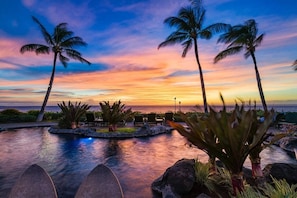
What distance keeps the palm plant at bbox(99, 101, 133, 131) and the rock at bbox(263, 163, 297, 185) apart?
10.0 meters

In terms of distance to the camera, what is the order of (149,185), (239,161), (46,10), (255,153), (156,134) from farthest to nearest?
(156,134) → (46,10) → (149,185) → (255,153) → (239,161)

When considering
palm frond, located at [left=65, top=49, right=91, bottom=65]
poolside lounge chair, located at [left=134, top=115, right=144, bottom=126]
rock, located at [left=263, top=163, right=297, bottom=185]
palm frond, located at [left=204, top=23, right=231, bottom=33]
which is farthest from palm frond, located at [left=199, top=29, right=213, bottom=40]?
rock, located at [left=263, top=163, right=297, bottom=185]

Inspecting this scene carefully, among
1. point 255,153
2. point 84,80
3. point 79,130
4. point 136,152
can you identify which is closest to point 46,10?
point 79,130

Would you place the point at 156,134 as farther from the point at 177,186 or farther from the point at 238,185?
the point at 238,185

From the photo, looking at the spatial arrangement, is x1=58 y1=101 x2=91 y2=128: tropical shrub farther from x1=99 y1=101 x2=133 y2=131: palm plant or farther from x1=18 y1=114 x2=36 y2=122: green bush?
x1=18 y1=114 x2=36 y2=122: green bush

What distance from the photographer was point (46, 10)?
408 inches

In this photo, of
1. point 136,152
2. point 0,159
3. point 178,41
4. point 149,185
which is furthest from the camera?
point 178,41

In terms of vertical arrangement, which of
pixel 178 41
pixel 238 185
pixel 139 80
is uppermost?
pixel 178 41

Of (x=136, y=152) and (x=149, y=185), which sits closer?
A: (x=149, y=185)

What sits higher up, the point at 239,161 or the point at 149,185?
the point at 239,161

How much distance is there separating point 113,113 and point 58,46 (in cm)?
1155

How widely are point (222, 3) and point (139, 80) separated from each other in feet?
54.0

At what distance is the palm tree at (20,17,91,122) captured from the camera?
1911 centimetres

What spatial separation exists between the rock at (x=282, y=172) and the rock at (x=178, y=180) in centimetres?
133
